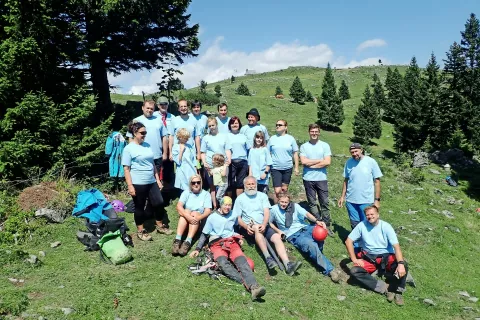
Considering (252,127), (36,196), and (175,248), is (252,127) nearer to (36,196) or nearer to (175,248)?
(175,248)

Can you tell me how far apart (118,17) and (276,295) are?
464 inches

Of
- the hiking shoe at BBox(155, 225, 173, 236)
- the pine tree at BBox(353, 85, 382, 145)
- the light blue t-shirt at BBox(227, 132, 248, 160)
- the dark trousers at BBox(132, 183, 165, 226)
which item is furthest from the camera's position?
the pine tree at BBox(353, 85, 382, 145)

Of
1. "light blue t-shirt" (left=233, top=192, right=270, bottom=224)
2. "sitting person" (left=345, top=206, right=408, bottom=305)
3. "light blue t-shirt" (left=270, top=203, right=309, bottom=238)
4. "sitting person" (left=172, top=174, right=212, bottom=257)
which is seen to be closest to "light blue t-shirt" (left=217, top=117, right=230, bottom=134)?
"sitting person" (left=172, top=174, right=212, bottom=257)

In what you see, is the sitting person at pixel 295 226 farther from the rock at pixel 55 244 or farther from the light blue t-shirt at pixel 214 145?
the rock at pixel 55 244

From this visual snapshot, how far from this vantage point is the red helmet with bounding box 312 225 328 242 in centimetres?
693

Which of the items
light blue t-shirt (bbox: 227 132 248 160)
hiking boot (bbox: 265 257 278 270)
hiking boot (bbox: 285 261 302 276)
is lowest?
hiking boot (bbox: 285 261 302 276)

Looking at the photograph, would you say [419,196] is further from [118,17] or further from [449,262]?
[118,17]

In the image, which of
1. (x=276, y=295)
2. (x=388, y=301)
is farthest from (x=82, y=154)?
(x=388, y=301)

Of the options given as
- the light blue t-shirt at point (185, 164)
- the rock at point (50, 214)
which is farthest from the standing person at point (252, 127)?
the rock at point (50, 214)

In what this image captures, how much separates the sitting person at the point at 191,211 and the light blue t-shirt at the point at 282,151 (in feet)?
6.78

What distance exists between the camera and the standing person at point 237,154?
8.01m

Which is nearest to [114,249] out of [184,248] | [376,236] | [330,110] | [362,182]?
[184,248]

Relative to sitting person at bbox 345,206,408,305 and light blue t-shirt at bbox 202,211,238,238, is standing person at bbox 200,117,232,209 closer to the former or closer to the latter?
light blue t-shirt at bbox 202,211,238,238

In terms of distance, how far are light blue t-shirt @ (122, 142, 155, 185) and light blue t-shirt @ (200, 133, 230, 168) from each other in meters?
1.43
